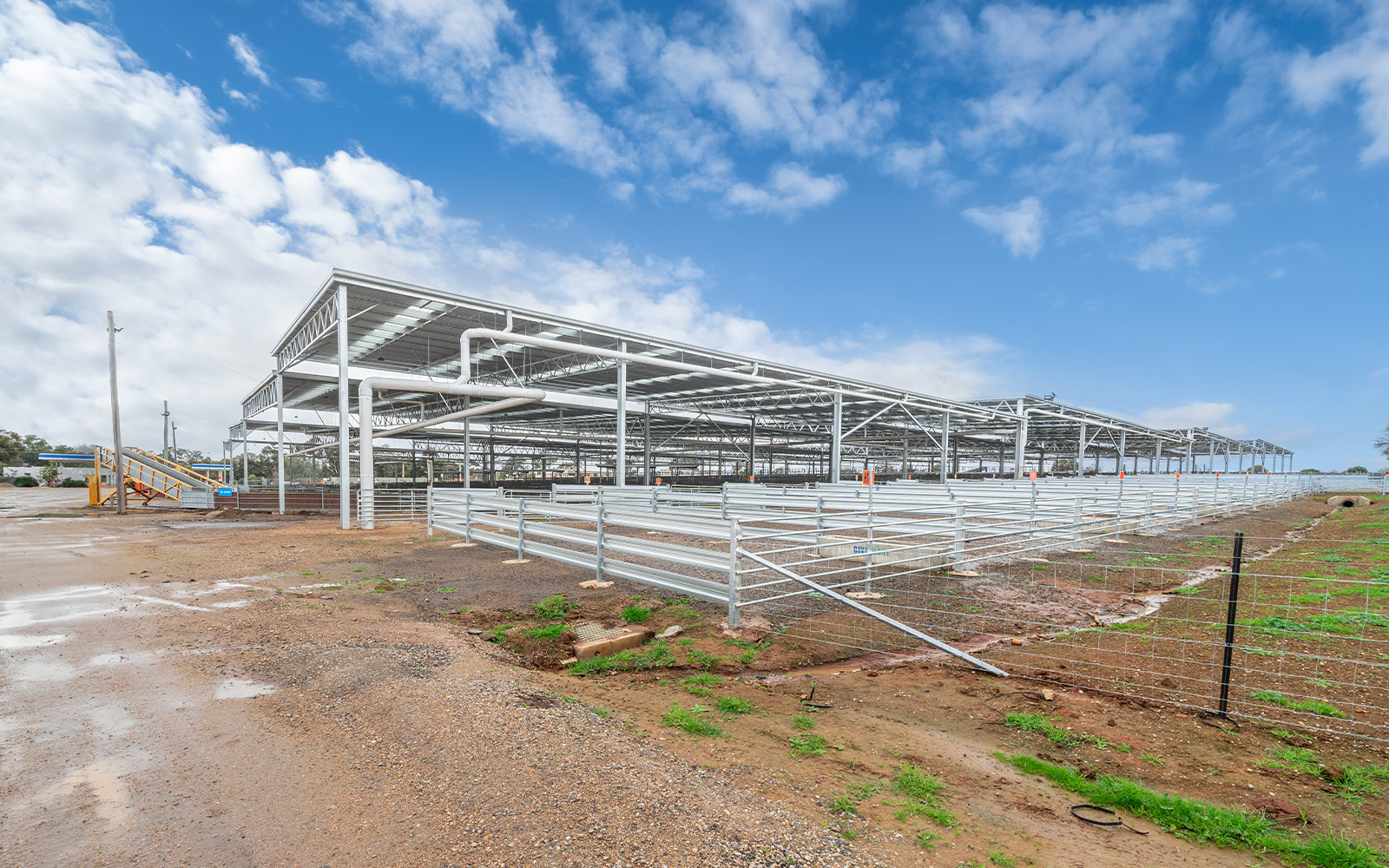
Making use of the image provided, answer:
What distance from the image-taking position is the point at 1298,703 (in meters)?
4.46

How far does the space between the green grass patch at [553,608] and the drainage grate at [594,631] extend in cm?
55

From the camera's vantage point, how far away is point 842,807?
301 centimetres

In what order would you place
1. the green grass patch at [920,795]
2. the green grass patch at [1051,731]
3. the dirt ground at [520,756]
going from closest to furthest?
the dirt ground at [520,756]
the green grass patch at [920,795]
the green grass patch at [1051,731]

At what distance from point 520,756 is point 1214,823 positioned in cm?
394

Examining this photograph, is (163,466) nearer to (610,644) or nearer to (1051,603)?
(610,644)

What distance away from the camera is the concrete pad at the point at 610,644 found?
5.45m

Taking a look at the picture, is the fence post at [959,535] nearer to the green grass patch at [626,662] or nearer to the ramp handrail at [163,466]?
the green grass patch at [626,662]

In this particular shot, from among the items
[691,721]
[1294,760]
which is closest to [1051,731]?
[1294,760]

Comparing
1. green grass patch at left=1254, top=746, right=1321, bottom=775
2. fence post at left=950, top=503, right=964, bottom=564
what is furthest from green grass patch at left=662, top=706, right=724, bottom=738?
fence post at left=950, top=503, right=964, bottom=564

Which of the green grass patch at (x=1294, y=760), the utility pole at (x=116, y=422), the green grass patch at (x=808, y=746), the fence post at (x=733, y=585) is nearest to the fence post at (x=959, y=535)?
the fence post at (x=733, y=585)

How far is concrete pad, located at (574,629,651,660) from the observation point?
5.45 meters

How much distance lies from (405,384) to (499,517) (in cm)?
909

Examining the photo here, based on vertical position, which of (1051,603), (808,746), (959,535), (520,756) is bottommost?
(1051,603)

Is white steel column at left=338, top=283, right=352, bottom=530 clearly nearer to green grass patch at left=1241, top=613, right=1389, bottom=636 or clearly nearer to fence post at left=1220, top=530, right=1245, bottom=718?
fence post at left=1220, top=530, right=1245, bottom=718
